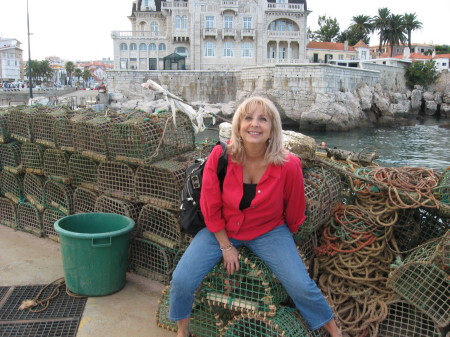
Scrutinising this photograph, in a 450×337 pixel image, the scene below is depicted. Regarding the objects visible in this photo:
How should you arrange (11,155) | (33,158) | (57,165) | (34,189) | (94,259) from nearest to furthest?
(94,259) < (57,165) < (33,158) < (34,189) < (11,155)

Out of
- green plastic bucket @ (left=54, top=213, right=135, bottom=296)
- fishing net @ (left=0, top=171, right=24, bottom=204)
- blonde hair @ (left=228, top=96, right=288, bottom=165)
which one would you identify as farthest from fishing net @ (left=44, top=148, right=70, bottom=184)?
blonde hair @ (left=228, top=96, right=288, bottom=165)

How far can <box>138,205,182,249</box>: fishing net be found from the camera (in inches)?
151

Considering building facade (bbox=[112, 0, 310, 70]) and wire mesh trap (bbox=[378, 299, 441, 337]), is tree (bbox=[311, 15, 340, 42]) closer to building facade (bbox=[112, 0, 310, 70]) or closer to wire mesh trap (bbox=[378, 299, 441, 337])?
building facade (bbox=[112, 0, 310, 70])

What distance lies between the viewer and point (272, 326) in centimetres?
261

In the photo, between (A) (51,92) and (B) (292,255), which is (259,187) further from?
(A) (51,92)

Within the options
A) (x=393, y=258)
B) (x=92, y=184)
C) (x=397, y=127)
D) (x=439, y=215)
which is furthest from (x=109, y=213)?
(x=397, y=127)

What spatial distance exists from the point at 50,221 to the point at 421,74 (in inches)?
1894

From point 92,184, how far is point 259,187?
2.45 m

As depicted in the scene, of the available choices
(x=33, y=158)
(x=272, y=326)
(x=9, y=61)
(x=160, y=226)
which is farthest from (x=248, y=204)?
(x=9, y=61)

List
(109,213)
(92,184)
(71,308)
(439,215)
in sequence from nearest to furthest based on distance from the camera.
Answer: (71,308) → (439,215) → (109,213) → (92,184)

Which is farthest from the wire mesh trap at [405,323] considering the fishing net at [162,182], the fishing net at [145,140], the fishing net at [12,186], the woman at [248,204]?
the fishing net at [12,186]

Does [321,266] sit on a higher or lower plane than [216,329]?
higher

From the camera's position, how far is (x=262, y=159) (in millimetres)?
2881

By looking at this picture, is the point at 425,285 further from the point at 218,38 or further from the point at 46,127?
the point at 218,38
